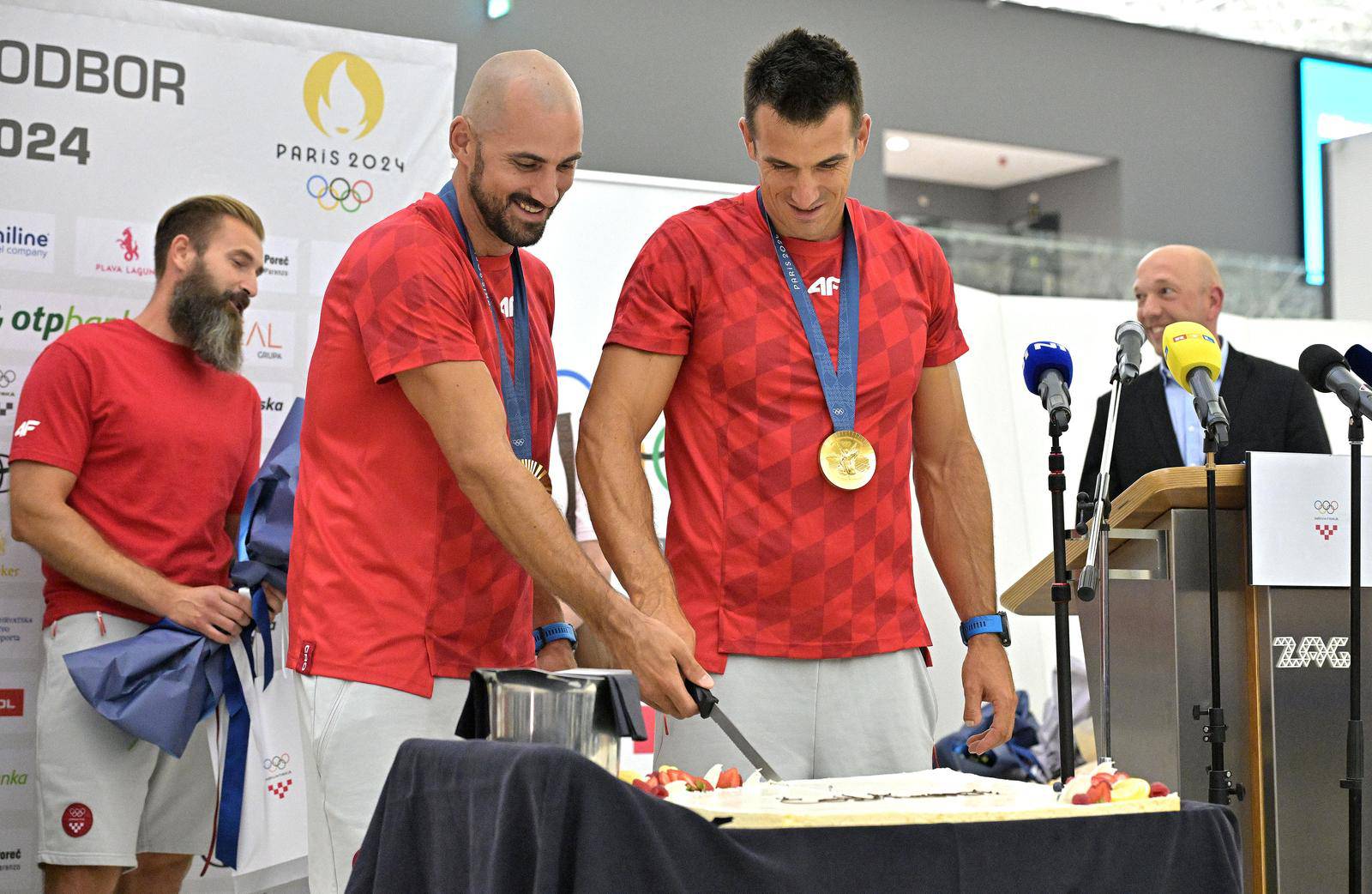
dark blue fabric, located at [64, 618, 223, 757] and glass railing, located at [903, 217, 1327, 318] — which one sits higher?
glass railing, located at [903, 217, 1327, 318]

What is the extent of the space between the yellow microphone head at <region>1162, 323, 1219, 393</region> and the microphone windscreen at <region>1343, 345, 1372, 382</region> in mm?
Answer: 369

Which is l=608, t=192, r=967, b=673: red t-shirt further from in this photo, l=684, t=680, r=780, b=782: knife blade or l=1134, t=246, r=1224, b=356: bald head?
l=1134, t=246, r=1224, b=356: bald head

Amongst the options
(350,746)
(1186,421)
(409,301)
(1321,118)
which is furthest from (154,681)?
(1321,118)

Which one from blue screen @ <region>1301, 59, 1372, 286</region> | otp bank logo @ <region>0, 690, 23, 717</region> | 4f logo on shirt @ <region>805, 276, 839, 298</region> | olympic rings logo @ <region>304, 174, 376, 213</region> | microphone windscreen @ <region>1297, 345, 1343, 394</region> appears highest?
blue screen @ <region>1301, 59, 1372, 286</region>

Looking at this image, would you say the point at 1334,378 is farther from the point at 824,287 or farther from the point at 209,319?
the point at 209,319

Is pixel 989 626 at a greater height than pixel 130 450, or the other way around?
pixel 130 450

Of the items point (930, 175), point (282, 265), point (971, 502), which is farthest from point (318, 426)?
point (930, 175)

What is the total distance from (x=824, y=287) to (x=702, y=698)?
82cm

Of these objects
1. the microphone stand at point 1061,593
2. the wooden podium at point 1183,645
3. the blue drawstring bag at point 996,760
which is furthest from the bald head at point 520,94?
the blue drawstring bag at point 996,760

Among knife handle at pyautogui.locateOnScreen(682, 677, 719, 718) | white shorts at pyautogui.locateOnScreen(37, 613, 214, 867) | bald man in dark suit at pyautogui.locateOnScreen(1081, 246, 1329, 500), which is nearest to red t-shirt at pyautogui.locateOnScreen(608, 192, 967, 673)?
knife handle at pyautogui.locateOnScreen(682, 677, 719, 718)

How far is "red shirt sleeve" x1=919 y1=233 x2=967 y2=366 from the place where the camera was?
8.34 ft

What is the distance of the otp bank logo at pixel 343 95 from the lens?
463 cm

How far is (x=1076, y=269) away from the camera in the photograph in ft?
24.4

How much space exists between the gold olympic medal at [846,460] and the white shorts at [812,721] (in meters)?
0.28
